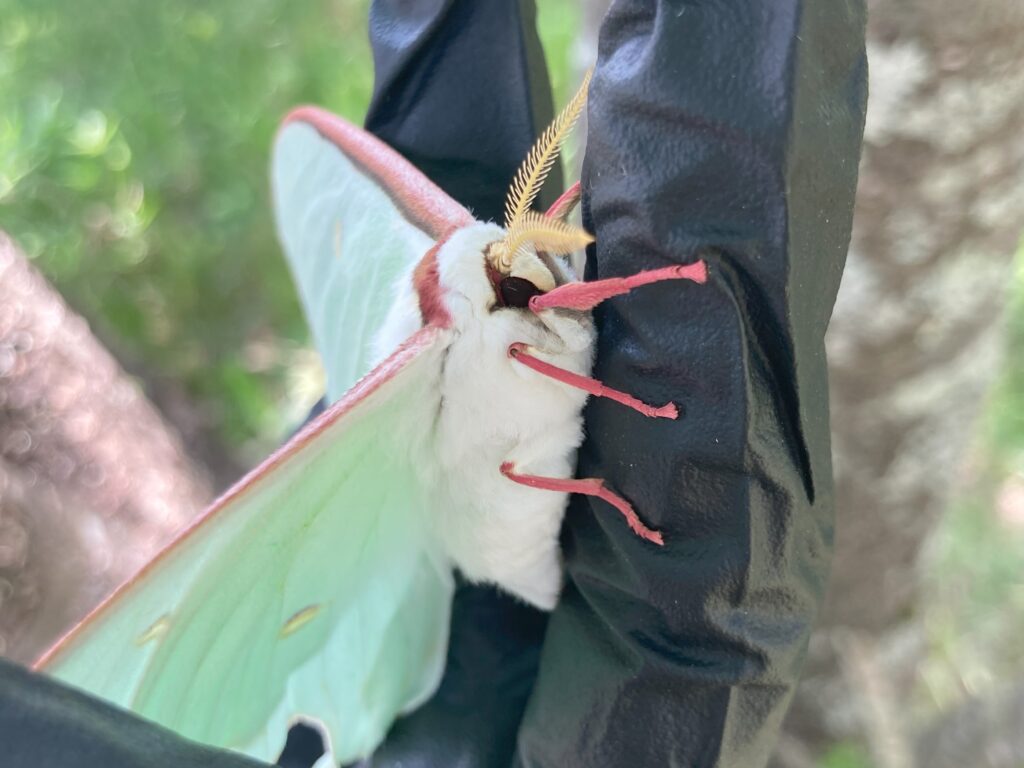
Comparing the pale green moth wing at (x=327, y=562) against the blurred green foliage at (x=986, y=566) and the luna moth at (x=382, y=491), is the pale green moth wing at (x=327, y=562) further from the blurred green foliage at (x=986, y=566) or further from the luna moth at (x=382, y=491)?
the blurred green foliage at (x=986, y=566)

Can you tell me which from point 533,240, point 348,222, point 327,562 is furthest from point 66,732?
point 348,222

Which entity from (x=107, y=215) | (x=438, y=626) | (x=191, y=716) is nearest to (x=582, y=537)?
(x=438, y=626)

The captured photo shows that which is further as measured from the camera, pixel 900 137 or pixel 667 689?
pixel 900 137

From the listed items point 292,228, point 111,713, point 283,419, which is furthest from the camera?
point 283,419

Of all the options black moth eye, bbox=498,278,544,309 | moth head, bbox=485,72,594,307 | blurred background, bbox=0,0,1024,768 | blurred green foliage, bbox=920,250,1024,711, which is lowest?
blurred green foliage, bbox=920,250,1024,711

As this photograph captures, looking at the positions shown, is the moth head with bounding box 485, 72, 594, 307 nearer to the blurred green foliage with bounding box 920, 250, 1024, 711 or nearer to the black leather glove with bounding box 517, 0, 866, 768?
the black leather glove with bounding box 517, 0, 866, 768

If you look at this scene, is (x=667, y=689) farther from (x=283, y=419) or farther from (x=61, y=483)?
(x=283, y=419)

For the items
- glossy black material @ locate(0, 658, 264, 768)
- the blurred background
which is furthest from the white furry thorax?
the blurred background

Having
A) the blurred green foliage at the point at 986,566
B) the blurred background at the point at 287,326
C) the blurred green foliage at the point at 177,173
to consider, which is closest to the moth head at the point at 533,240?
the blurred background at the point at 287,326
